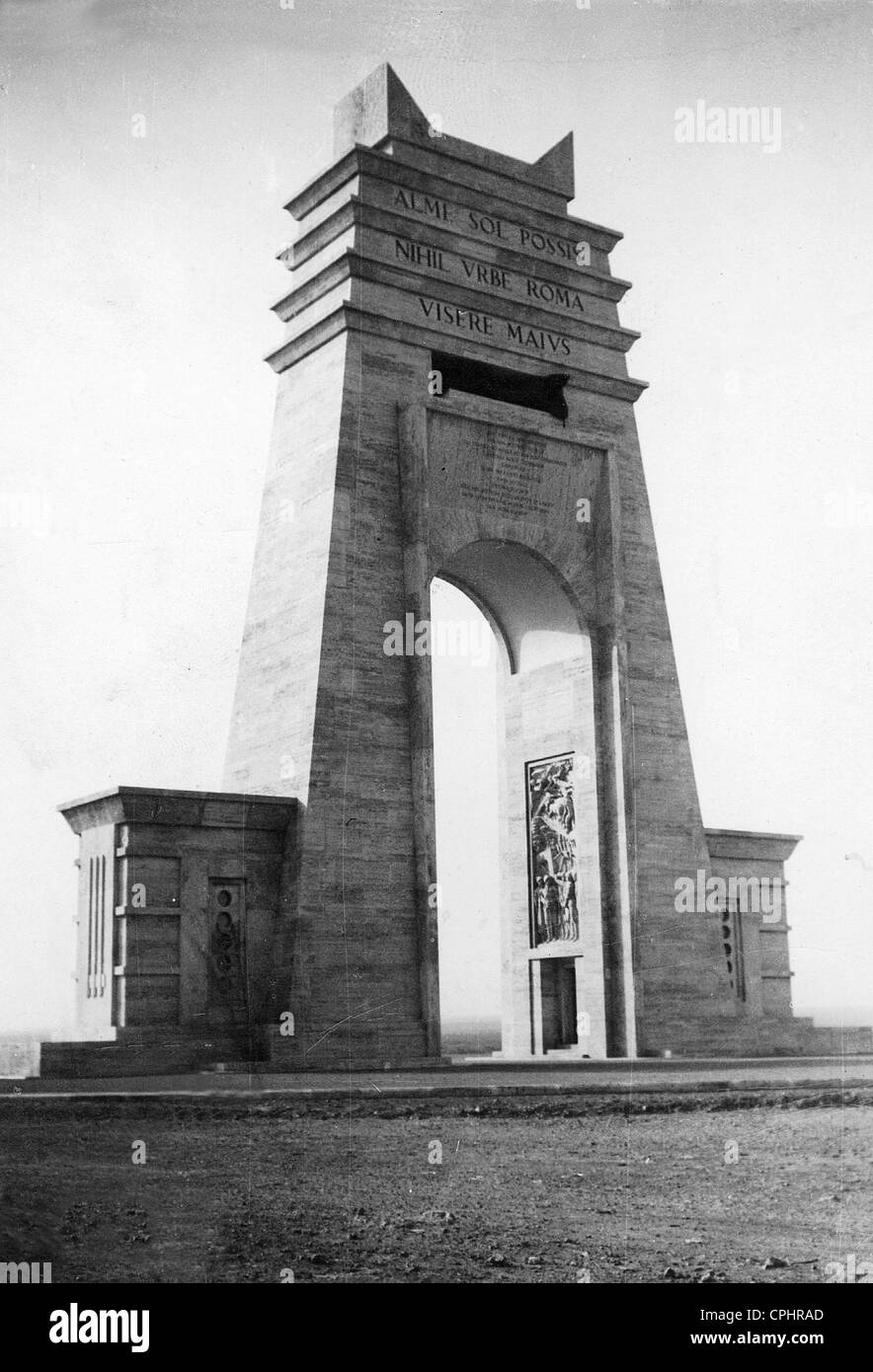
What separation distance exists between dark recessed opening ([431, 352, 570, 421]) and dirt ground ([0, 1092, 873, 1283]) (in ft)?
44.8

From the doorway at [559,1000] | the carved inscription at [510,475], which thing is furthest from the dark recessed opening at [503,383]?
the doorway at [559,1000]

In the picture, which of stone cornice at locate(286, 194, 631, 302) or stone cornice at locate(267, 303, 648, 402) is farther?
stone cornice at locate(286, 194, 631, 302)

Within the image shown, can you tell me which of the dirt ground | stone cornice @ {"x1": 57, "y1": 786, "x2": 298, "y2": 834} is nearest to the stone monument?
stone cornice @ {"x1": 57, "y1": 786, "x2": 298, "y2": 834}

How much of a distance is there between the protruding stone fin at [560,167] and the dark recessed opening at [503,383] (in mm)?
3613

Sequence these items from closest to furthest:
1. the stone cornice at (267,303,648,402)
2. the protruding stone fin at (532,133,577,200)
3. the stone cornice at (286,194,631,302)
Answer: the stone cornice at (267,303,648,402) < the stone cornice at (286,194,631,302) < the protruding stone fin at (532,133,577,200)

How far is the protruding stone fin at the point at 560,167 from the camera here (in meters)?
27.1

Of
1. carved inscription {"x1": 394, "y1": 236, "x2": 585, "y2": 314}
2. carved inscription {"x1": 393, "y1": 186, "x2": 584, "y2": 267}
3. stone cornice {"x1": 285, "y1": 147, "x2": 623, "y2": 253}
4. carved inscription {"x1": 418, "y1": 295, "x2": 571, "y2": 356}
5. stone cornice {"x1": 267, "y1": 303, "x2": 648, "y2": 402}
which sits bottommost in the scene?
stone cornice {"x1": 267, "y1": 303, "x2": 648, "y2": 402}

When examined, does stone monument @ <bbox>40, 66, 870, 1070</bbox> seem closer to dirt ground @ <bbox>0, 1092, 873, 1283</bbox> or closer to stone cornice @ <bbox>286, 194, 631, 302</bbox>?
stone cornice @ <bbox>286, 194, 631, 302</bbox>

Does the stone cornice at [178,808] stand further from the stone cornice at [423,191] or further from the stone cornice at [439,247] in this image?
the stone cornice at [423,191]

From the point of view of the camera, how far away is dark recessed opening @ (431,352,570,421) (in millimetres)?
25250

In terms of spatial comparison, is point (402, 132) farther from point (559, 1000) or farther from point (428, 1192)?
point (428, 1192)

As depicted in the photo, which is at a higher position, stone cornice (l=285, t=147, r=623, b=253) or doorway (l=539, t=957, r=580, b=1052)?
stone cornice (l=285, t=147, r=623, b=253)

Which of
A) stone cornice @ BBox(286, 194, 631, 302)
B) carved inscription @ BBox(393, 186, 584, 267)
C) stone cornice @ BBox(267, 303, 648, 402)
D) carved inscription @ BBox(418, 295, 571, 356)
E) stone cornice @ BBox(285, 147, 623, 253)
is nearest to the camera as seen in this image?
stone cornice @ BBox(267, 303, 648, 402)

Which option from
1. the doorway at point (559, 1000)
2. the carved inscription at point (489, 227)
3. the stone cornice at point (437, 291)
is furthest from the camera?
the doorway at point (559, 1000)
